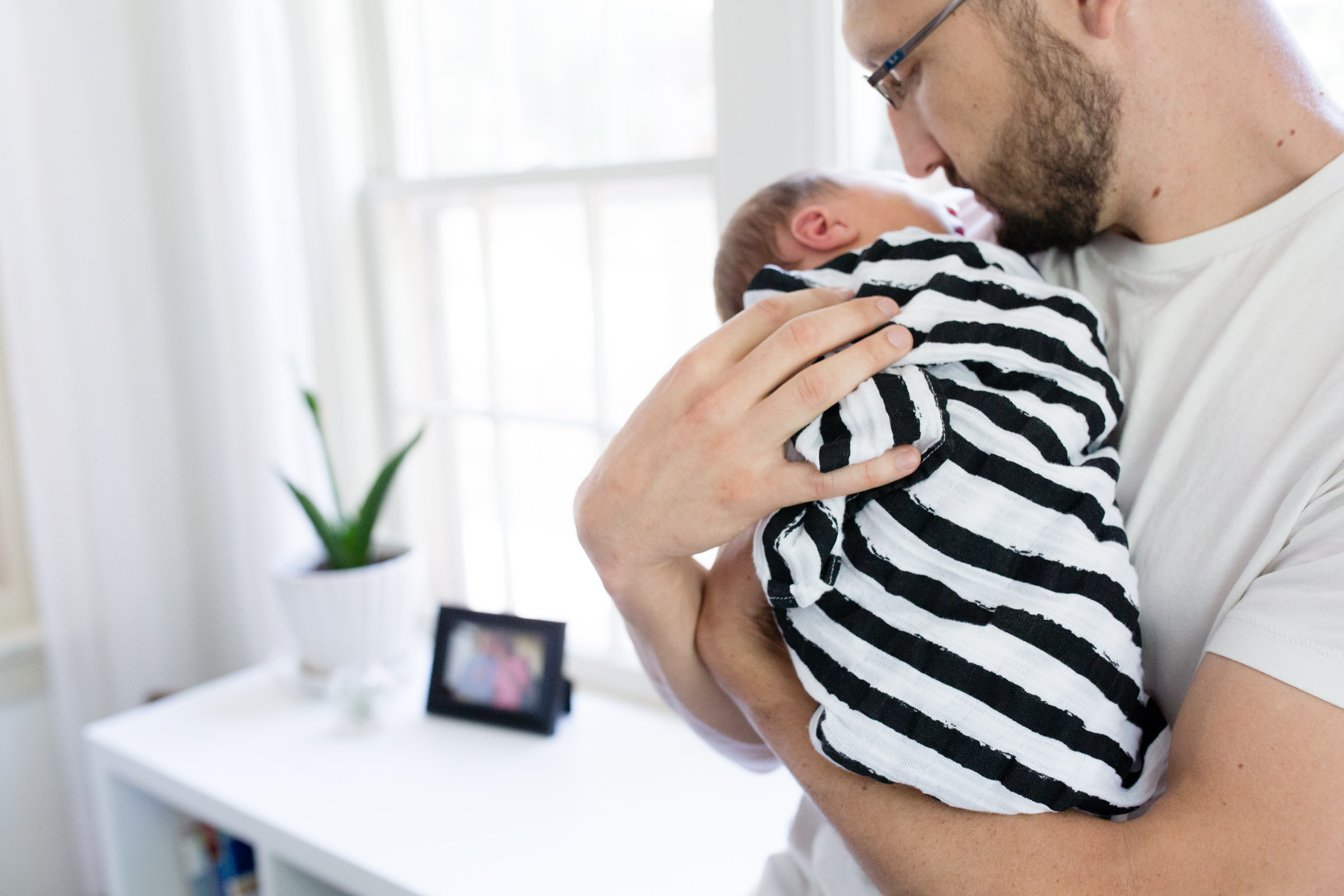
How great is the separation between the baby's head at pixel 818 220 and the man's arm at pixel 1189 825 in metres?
0.54

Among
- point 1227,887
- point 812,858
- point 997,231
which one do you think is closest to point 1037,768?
point 1227,887

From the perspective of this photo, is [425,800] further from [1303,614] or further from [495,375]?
[1303,614]

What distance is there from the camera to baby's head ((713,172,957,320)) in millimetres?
1059

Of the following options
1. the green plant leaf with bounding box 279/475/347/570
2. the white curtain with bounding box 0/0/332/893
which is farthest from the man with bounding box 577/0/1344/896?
the white curtain with bounding box 0/0/332/893

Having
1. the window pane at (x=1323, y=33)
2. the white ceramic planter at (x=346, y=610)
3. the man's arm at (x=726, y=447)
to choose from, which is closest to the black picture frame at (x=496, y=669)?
the white ceramic planter at (x=346, y=610)

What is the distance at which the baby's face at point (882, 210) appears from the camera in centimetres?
106

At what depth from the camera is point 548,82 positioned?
1.90 m

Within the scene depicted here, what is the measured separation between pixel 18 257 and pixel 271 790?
4.37ft

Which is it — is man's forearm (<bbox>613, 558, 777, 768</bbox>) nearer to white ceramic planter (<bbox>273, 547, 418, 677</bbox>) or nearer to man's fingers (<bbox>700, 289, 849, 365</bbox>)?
man's fingers (<bbox>700, 289, 849, 365</bbox>)

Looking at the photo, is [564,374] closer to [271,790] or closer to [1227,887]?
[271,790]

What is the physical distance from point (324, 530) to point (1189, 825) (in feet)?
5.22

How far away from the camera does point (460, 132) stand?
2.06 meters

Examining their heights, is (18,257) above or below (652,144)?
below

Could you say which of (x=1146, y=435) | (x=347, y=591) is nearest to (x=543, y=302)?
(x=347, y=591)
